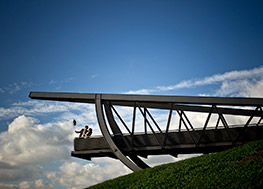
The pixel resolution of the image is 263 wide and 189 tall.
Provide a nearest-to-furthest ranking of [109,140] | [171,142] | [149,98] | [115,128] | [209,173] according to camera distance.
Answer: [209,173], [149,98], [109,140], [171,142], [115,128]

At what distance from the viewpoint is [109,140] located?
61.4 ft

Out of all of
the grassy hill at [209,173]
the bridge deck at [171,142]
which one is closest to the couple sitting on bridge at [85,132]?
the bridge deck at [171,142]

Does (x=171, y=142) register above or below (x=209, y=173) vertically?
above

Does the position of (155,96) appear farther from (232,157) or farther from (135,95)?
(232,157)

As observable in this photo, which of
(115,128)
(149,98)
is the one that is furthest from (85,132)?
(149,98)

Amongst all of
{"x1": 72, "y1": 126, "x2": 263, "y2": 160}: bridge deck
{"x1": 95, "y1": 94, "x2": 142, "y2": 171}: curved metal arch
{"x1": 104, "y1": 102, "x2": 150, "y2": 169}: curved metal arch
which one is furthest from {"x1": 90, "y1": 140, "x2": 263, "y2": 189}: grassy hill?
{"x1": 104, "y1": 102, "x2": 150, "y2": 169}: curved metal arch

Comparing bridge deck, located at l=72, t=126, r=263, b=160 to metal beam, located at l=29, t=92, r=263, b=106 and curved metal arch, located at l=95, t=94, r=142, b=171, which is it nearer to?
curved metal arch, located at l=95, t=94, r=142, b=171

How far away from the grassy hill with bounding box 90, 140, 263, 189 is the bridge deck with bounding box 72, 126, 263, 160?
3.00 metres

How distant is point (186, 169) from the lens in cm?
1403

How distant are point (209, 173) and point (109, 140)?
26.1 ft

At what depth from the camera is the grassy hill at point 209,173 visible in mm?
10953

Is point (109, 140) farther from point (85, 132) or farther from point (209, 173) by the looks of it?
point (209, 173)

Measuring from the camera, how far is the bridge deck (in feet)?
60.6

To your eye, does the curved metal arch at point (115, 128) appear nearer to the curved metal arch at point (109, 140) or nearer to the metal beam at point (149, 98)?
the curved metal arch at point (109, 140)
